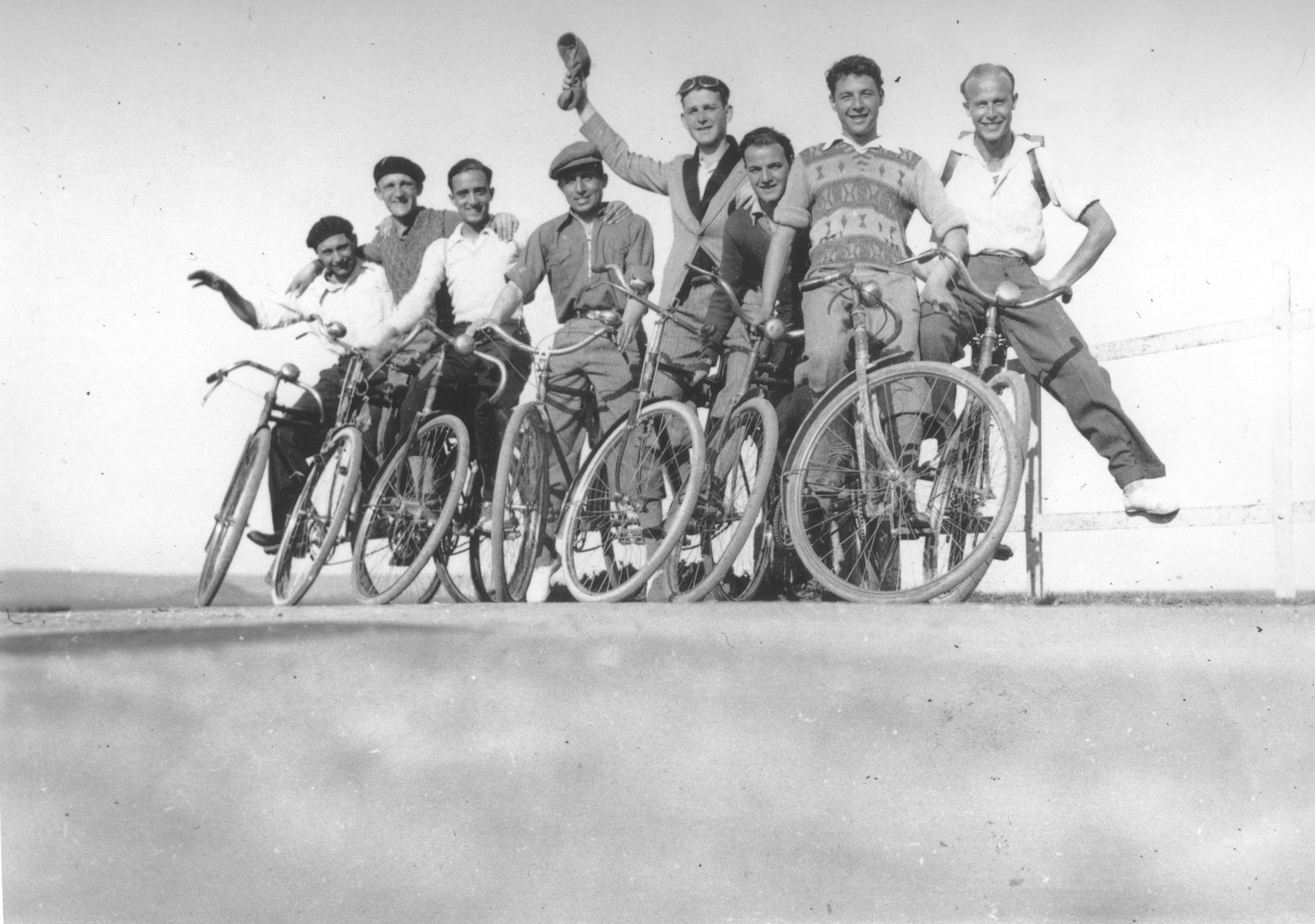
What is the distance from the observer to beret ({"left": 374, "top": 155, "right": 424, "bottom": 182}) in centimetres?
578

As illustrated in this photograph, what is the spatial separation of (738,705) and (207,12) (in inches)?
142

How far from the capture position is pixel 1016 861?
12.3ft

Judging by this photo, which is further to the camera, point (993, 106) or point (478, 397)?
point (478, 397)

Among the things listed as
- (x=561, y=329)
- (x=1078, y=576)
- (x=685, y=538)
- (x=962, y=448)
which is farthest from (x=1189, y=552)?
(x=561, y=329)

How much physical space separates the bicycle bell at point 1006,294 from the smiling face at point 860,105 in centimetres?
84

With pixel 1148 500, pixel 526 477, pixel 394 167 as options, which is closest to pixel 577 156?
pixel 394 167

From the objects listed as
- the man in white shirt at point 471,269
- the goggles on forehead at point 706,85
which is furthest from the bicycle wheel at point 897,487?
the man in white shirt at point 471,269

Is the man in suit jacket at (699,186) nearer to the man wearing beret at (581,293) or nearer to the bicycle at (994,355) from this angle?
the man wearing beret at (581,293)

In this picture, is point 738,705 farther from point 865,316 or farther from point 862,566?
point 865,316

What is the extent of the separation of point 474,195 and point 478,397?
914mm

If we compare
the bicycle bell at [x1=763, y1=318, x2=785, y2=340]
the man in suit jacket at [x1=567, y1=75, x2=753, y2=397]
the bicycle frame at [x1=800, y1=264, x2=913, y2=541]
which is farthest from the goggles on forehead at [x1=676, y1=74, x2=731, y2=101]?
the bicycle bell at [x1=763, y1=318, x2=785, y2=340]

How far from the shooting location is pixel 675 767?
397cm

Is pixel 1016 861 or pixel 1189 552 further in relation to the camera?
pixel 1189 552

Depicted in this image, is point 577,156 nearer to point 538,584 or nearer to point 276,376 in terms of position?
point 276,376
